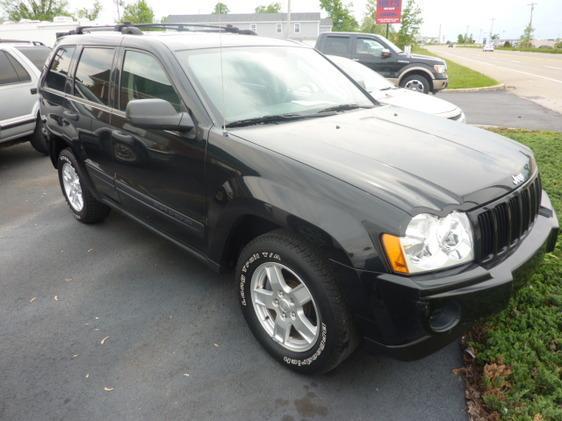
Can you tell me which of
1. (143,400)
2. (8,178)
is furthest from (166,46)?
(8,178)

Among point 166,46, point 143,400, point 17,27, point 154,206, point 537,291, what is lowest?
point 143,400

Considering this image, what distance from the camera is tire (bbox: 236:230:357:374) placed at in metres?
2.18

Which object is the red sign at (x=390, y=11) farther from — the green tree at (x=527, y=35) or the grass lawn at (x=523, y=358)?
the green tree at (x=527, y=35)

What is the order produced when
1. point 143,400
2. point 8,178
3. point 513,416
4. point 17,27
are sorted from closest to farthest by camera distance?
point 513,416 < point 143,400 < point 8,178 < point 17,27

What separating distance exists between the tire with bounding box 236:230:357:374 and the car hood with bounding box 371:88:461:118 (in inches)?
181

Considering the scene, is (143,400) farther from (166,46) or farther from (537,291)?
(537,291)

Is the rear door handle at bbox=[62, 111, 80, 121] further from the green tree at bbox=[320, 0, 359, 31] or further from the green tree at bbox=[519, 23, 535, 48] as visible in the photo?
the green tree at bbox=[519, 23, 535, 48]

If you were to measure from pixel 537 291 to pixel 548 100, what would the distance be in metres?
11.9

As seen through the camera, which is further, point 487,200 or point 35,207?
point 35,207

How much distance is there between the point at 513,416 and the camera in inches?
84.6

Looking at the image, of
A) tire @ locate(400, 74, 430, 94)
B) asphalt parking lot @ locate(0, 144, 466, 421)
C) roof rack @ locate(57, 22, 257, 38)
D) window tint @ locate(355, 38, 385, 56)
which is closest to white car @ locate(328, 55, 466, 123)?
roof rack @ locate(57, 22, 257, 38)

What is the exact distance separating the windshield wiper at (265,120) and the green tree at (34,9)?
150 feet

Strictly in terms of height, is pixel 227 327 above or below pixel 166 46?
below

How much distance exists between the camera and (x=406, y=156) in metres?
2.42
